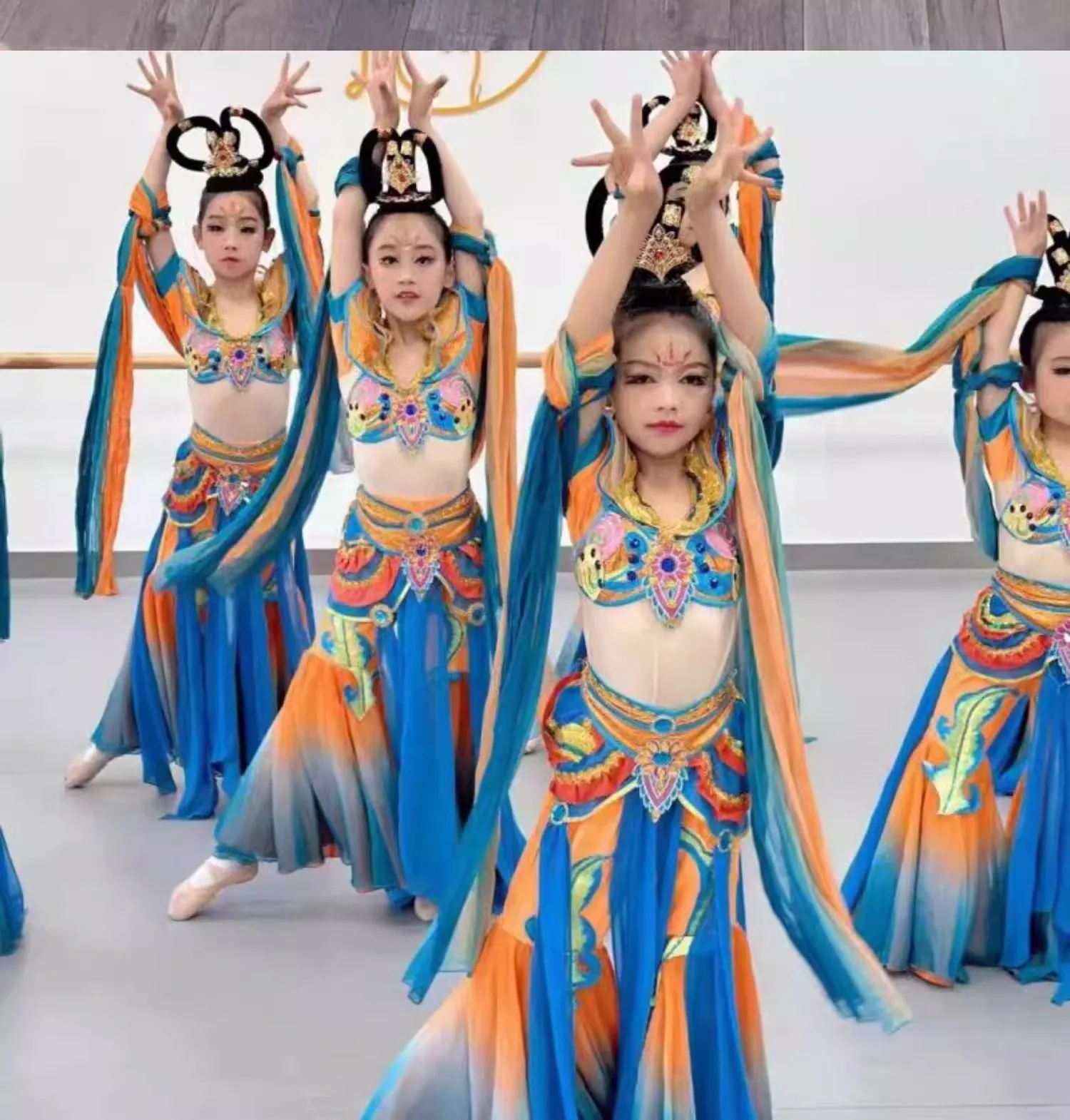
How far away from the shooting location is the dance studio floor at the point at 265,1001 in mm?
2760

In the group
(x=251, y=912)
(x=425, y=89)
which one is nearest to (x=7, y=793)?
(x=251, y=912)

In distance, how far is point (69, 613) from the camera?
506 cm

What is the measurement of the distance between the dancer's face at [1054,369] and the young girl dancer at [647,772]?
0.79 metres

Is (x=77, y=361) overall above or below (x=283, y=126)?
below

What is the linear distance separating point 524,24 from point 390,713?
303cm

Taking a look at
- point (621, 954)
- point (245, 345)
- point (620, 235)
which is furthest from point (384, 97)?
point (621, 954)

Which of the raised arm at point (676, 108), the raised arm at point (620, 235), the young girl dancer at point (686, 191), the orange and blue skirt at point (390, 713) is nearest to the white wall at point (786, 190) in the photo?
the young girl dancer at point (686, 191)

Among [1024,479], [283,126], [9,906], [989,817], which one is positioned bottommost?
[9,906]

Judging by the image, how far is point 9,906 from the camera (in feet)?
10.5

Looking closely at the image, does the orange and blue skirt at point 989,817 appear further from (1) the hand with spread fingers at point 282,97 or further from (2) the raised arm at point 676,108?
(1) the hand with spread fingers at point 282,97

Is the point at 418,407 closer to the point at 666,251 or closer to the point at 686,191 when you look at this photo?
the point at 686,191

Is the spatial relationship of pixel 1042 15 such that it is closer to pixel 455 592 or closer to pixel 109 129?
pixel 109 129

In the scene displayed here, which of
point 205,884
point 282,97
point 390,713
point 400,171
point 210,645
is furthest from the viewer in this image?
point 210,645

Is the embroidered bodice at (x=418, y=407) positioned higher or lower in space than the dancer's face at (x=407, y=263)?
lower
